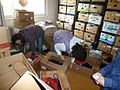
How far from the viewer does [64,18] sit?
163 inches

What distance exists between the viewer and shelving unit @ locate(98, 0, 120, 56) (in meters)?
2.88

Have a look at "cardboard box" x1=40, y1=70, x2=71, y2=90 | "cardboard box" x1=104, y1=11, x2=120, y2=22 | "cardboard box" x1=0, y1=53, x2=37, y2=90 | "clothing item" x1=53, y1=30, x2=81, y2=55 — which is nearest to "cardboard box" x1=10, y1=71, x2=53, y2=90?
"cardboard box" x1=0, y1=53, x2=37, y2=90

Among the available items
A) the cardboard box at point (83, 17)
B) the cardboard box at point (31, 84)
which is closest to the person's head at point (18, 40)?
the cardboard box at point (31, 84)

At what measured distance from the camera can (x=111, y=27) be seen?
302 cm

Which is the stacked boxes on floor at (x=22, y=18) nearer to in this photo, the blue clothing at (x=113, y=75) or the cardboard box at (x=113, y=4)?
the cardboard box at (x=113, y=4)

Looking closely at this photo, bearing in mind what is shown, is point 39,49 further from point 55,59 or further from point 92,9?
point 92,9

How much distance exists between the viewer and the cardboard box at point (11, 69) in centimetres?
130

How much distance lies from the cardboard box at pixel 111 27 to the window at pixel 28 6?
2.05 m

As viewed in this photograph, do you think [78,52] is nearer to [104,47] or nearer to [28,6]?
[104,47]

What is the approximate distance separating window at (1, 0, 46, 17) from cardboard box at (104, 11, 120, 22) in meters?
2.06

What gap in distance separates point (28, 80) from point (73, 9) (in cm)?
325

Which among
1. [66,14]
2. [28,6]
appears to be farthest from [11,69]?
[66,14]

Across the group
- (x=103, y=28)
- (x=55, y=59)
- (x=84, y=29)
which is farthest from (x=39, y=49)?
(x=103, y=28)

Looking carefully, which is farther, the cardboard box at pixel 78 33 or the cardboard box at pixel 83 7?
the cardboard box at pixel 78 33
